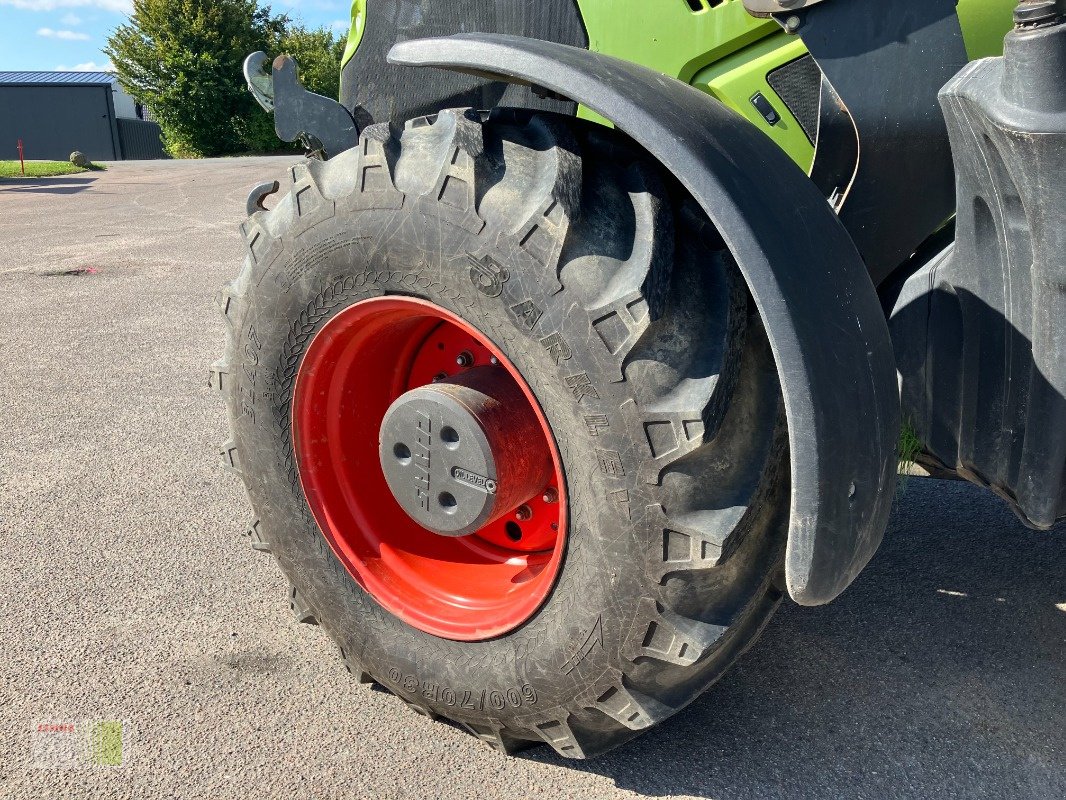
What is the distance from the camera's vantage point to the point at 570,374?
1659 millimetres

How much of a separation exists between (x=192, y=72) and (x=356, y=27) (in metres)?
38.6

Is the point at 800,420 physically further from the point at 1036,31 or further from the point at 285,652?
the point at 285,652

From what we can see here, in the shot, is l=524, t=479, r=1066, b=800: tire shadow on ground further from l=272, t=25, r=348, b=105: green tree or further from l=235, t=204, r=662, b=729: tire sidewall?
l=272, t=25, r=348, b=105: green tree

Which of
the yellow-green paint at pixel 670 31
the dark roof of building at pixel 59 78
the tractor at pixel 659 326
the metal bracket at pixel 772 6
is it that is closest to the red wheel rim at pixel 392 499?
the tractor at pixel 659 326

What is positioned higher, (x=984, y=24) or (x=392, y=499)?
(x=984, y=24)

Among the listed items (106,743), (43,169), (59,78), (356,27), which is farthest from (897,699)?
(59,78)

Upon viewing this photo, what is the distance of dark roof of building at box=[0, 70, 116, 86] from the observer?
1585 inches

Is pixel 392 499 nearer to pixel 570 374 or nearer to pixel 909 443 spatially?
pixel 570 374

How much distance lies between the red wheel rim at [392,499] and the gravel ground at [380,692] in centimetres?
32

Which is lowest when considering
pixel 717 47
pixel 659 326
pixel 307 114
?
pixel 659 326

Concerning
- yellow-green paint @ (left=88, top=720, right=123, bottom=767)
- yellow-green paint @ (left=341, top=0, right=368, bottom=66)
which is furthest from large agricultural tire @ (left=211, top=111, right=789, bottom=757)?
yellow-green paint @ (left=341, top=0, right=368, bottom=66)

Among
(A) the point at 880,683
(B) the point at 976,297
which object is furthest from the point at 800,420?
(A) the point at 880,683

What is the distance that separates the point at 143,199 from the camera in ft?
49.3

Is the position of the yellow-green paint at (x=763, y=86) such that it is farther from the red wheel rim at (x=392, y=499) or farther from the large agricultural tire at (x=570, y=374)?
the red wheel rim at (x=392, y=499)
